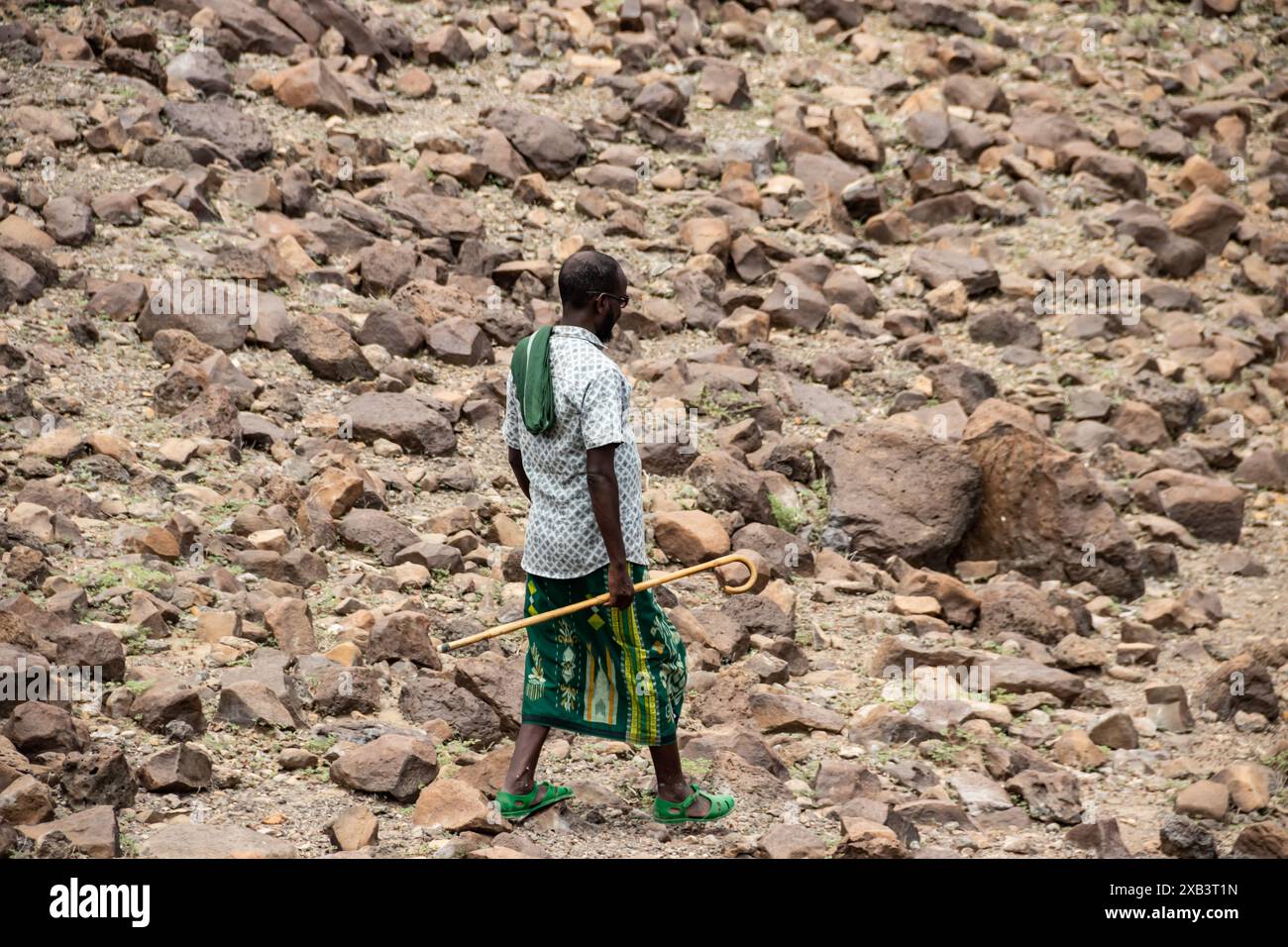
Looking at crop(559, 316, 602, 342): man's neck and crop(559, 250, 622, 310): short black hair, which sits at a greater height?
crop(559, 250, 622, 310): short black hair

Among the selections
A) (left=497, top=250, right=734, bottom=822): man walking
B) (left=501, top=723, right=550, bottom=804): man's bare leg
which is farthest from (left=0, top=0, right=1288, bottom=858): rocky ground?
(left=497, top=250, right=734, bottom=822): man walking

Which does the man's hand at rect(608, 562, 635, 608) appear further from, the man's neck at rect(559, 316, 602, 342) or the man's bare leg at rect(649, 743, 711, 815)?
the man's neck at rect(559, 316, 602, 342)

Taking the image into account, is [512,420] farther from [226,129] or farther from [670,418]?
[226,129]

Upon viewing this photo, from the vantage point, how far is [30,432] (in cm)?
612

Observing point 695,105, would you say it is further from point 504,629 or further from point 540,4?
point 504,629

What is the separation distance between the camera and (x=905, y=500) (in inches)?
269

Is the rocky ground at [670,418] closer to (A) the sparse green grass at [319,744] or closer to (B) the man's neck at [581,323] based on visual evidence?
(A) the sparse green grass at [319,744]

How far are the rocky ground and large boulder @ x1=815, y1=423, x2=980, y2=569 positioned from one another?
2 cm

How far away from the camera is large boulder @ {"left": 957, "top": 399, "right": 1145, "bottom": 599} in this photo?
6840mm

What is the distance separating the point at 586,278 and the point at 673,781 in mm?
1529

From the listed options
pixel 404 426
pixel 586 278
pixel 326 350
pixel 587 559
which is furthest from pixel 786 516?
pixel 586 278

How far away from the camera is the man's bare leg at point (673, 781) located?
4.24 m

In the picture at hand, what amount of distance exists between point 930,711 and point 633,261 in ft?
14.5
